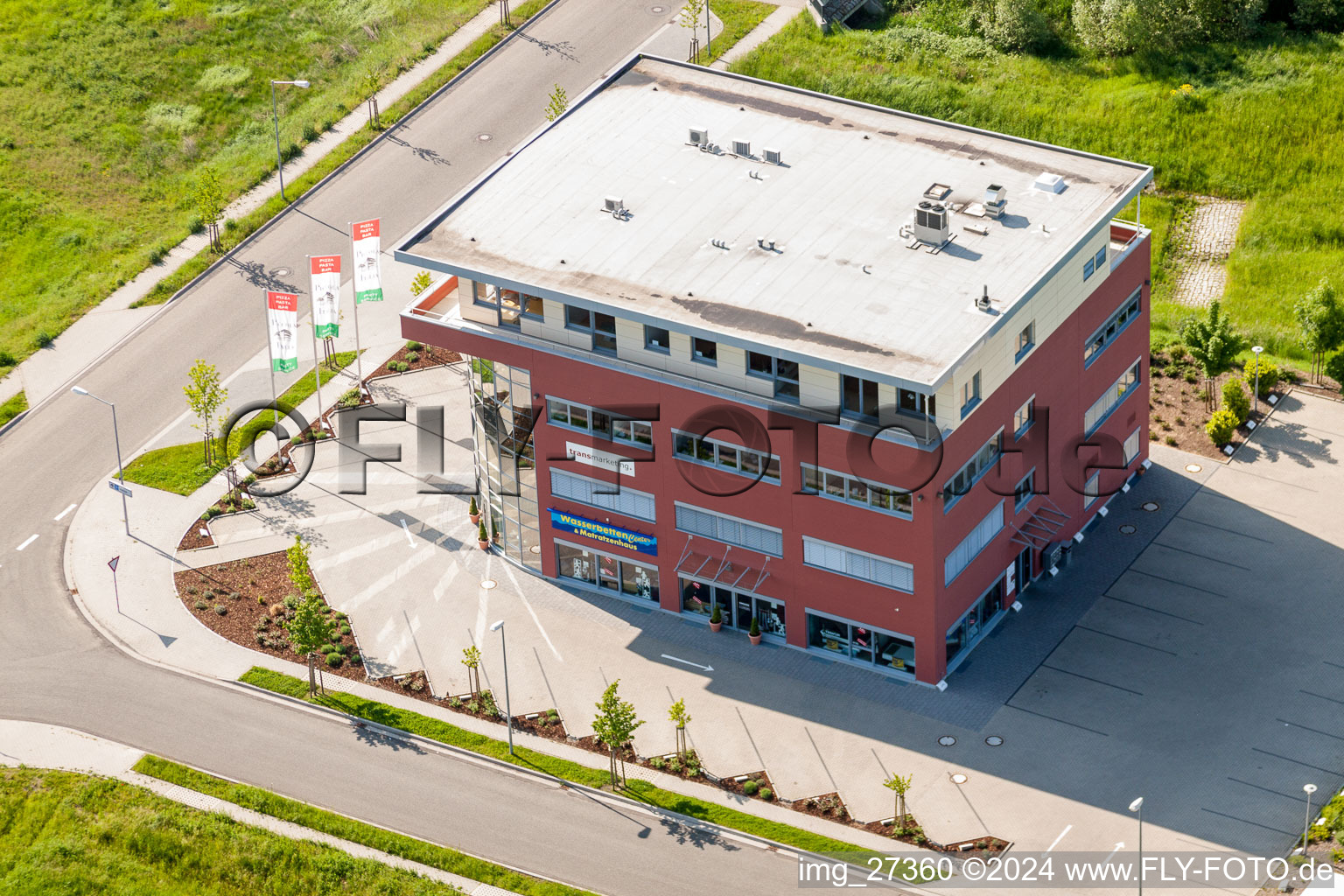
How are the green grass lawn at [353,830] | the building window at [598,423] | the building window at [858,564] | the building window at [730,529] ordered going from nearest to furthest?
the green grass lawn at [353,830]
the building window at [858,564]
the building window at [730,529]
the building window at [598,423]

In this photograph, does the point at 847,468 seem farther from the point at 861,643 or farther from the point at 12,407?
the point at 12,407

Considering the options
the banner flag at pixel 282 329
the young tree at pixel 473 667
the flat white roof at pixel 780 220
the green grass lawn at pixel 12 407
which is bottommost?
the young tree at pixel 473 667

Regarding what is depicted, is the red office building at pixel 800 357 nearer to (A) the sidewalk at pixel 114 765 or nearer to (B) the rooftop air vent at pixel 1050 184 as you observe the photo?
(B) the rooftop air vent at pixel 1050 184

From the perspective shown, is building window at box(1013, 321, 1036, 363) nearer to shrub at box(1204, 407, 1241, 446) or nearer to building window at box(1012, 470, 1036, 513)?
building window at box(1012, 470, 1036, 513)

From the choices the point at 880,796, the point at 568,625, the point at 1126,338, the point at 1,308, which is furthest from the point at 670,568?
the point at 1,308

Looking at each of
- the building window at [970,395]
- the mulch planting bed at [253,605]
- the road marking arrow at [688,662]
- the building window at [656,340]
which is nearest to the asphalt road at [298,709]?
the mulch planting bed at [253,605]

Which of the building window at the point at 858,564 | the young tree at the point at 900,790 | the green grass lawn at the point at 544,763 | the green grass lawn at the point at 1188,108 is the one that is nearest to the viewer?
the young tree at the point at 900,790
